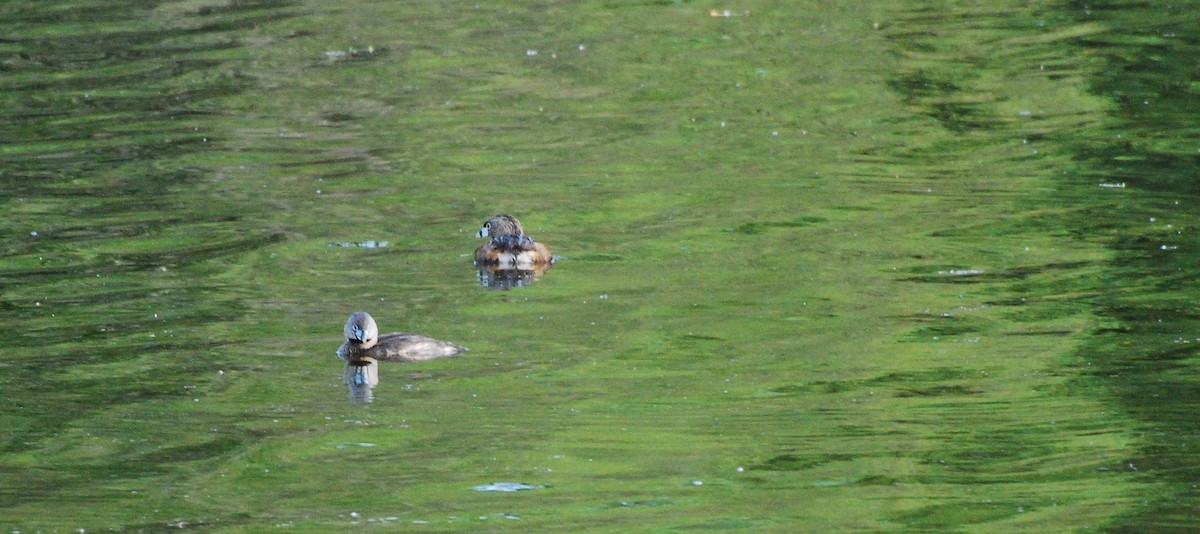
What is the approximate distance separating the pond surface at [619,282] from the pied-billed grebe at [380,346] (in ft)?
0.32

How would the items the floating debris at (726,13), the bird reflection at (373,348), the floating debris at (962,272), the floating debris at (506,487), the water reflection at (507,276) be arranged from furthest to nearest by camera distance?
1. the floating debris at (726,13)
2. the water reflection at (507,276)
3. the floating debris at (962,272)
4. the bird reflection at (373,348)
5. the floating debris at (506,487)

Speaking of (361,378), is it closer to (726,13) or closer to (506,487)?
(506,487)

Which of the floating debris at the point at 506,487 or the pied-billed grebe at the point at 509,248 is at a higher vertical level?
the pied-billed grebe at the point at 509,248

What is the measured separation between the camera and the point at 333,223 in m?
13.0

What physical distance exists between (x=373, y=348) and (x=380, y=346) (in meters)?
0.04

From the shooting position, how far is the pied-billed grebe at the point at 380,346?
9.53m

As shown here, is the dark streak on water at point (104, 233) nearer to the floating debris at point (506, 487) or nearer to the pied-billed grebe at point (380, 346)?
the pied-billed grebe at point (380, 346)

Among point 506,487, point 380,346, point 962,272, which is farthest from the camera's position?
point 962,272

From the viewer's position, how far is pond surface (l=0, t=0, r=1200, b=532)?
25.9 ft

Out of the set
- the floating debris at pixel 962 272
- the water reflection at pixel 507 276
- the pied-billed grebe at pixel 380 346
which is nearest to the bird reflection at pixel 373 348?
the pied-billed grebe at pixel 380 346

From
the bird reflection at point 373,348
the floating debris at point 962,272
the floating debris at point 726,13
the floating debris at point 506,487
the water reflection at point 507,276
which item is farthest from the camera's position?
the floating debris at point 726,13

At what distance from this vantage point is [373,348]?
9.62 metres

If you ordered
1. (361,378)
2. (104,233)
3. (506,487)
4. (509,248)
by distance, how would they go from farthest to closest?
1. (104,233)
2. (509,248)
3. (361,378)
4. (506,487)

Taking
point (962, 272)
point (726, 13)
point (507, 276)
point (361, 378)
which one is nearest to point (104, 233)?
point (507, 276)
